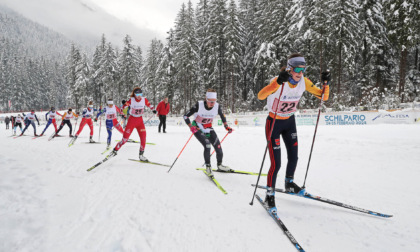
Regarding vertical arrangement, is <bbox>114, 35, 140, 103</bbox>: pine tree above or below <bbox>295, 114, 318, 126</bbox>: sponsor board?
above

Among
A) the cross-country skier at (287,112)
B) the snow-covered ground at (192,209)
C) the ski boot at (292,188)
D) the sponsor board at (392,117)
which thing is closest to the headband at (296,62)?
the cross-country skier at (287,112)

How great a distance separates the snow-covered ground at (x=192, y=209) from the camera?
2.67 m

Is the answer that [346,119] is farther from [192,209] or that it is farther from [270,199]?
[192,209]

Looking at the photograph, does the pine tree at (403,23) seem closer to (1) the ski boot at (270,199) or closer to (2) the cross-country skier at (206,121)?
(2) the cross-country skier at (206,121)

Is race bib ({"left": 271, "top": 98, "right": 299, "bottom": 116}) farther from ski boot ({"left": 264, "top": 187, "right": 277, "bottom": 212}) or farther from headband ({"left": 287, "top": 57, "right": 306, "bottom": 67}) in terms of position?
ski boot ({"left": 264, "top": 187, "right": 277, "bottom": 212})

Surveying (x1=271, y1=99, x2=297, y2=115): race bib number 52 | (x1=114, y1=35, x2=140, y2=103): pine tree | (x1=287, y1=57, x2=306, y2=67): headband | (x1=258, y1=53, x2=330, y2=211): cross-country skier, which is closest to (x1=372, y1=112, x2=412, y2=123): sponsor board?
(x1=258, y1=53, x2=330, y2=211): cross-country skier

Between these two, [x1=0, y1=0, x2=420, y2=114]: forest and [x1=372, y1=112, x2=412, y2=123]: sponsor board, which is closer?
[x1=372, y1=112, x2=412, y2=123]: sponsor board

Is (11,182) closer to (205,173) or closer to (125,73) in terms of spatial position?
(205,173)

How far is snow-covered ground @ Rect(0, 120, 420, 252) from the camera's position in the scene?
105 inches

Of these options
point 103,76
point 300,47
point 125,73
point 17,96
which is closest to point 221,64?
point 300,47

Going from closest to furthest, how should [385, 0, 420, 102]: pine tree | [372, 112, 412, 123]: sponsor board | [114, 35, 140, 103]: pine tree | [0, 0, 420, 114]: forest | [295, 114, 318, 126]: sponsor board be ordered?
1. [372, 112, 412, 123]: sponsor board
2. [295, 114, 318, 126]: sponsor board
3. [385, 0, 420, 102]: pine tree
4. [0, 0, 420, 114]: forest
5. [114, 35, 140, 103]: pine tree

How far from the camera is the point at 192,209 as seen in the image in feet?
11.9

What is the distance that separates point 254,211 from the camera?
3.56 m

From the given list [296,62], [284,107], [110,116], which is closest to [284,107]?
[284,107]
